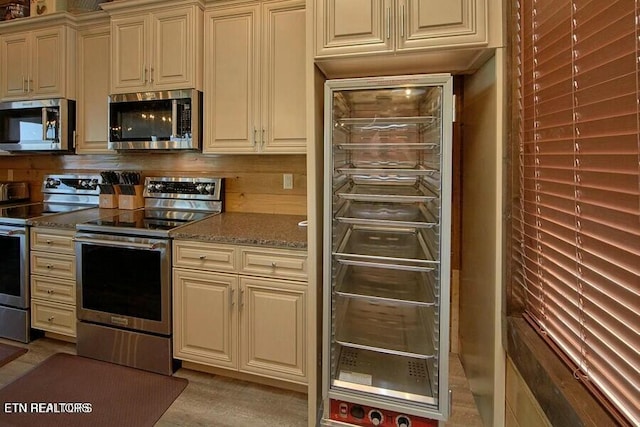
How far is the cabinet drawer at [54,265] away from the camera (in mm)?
2396

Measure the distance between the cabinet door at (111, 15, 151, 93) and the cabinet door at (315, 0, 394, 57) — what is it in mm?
1502

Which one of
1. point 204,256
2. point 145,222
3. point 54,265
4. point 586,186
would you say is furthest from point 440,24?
point 54,265

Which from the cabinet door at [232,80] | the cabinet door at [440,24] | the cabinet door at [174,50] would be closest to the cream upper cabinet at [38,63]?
the cabinet door at [174,50]

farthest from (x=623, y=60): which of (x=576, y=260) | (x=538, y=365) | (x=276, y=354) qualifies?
(x=276, y=354)

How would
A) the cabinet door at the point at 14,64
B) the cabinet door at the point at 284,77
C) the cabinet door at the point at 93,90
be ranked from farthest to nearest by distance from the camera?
the cabinet door at the point at 14,64
the cabinet door at the point at 93,90
the cabinet door at the point at 284,77

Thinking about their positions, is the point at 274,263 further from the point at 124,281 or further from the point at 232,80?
the point at 232,80

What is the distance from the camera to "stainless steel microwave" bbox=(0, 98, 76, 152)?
275 cm

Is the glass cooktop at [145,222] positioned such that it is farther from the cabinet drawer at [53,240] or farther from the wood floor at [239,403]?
the wood floor at [239,403]

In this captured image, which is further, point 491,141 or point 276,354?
point 276,354

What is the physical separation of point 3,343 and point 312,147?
2734 mm

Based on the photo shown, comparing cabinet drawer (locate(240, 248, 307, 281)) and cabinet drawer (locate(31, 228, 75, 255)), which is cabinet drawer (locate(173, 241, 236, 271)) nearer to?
cabinet drawer (locate(240, 248, 307, 281))

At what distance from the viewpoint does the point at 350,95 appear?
1887 millimetres

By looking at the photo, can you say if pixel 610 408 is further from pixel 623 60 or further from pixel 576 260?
pixel 623 60

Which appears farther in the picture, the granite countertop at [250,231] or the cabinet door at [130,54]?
the cabinet door at [130,54]
